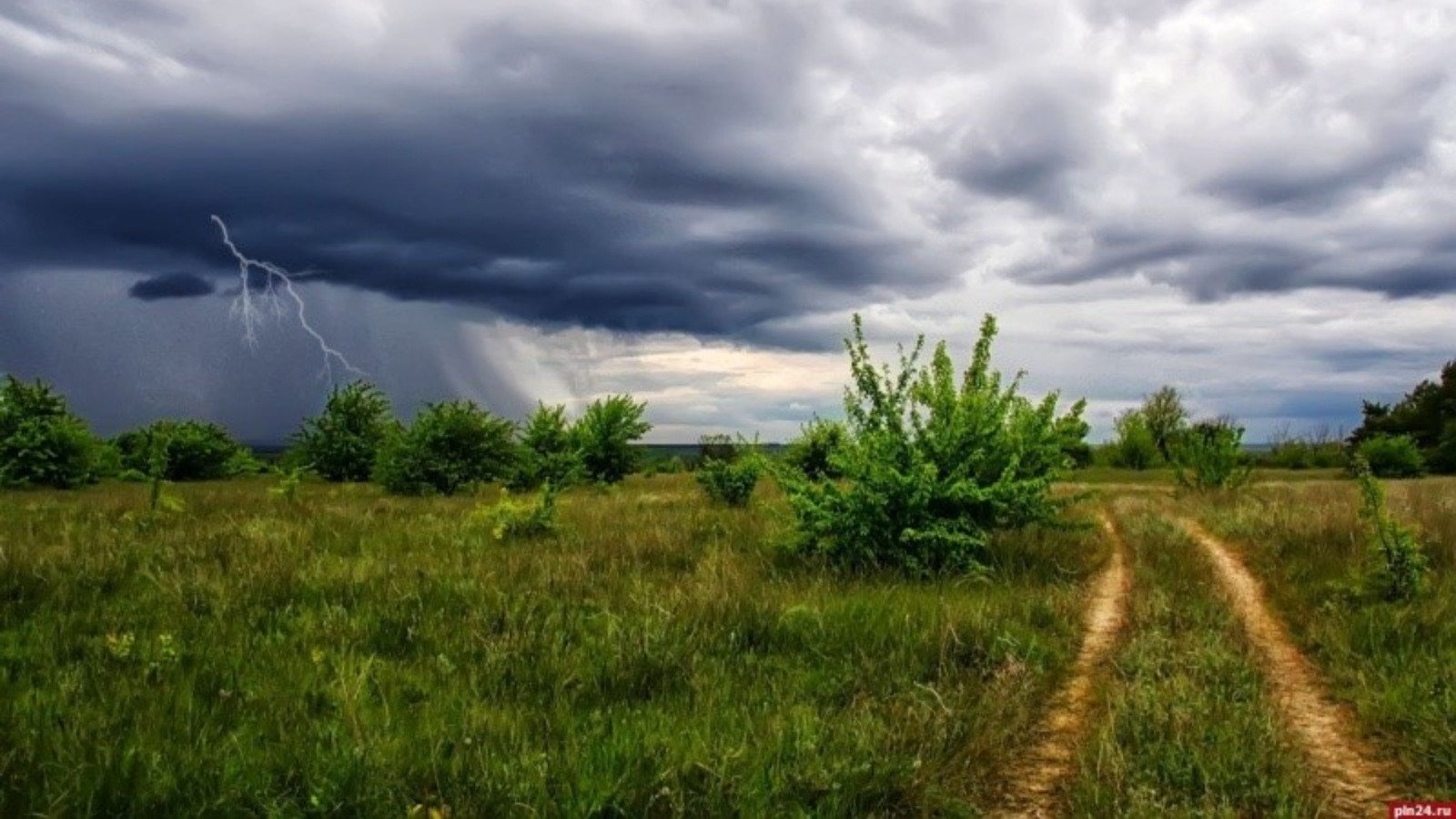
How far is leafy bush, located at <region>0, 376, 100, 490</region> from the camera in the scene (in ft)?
93.2

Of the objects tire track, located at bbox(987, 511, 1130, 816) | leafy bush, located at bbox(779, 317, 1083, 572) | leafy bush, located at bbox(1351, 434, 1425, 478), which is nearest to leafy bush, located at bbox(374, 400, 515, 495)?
leafy bush, located at bbox(779, 317, 1083, 572)

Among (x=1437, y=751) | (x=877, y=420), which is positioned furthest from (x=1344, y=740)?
(x=877, y=420)

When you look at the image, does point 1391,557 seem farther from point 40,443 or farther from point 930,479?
point 40,443

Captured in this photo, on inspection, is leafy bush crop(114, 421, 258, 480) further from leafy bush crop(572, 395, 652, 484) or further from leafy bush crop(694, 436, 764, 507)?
leafy bush crop(694, 436, 764, 507)

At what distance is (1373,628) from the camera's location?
24.1ft

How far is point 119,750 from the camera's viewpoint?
14.4ft

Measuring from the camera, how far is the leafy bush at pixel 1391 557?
846cm

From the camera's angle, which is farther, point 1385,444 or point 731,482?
point 1385,444

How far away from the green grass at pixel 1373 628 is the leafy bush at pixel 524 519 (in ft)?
29.1

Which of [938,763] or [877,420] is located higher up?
[877,420]

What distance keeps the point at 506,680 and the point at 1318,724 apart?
16.9 ft

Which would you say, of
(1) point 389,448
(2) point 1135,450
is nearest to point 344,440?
(1) point 389,448

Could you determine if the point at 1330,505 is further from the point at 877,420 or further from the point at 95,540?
the point at 95,540

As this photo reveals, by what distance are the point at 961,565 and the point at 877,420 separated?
204 centimetres
